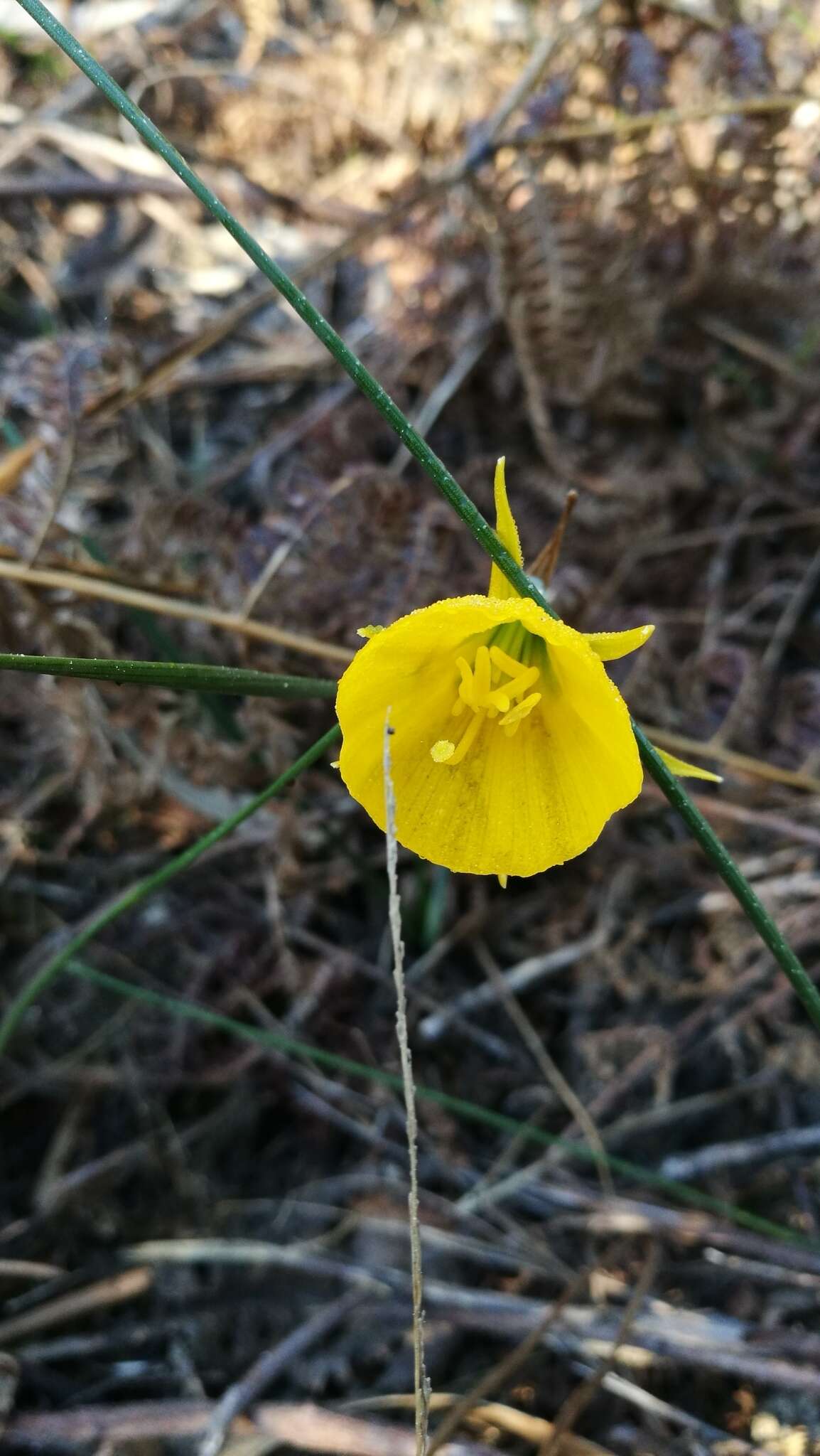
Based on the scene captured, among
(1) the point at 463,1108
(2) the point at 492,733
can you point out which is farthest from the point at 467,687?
(1) the point at 463,1108

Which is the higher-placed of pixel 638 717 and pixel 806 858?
pixel 638 717

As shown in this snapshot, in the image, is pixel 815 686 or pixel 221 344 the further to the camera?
pixel 221 344

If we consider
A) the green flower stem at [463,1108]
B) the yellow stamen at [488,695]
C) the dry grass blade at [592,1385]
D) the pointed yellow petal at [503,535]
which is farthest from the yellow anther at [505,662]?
the dry grass blade at [592,1385]

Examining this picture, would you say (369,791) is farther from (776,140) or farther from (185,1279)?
(776,140)

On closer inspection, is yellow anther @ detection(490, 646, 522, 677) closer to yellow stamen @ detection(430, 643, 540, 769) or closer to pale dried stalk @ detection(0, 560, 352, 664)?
yellow stamen @ detection(430, 643, 540, 769)

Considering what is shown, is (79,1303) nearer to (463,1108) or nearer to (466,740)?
(463,1108)

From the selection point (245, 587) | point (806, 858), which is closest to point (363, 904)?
point (245, 587)

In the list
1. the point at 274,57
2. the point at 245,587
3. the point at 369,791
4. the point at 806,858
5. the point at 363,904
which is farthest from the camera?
the point at 274,57

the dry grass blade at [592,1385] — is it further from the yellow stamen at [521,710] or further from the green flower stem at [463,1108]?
the yellow stamen at [521,710]
